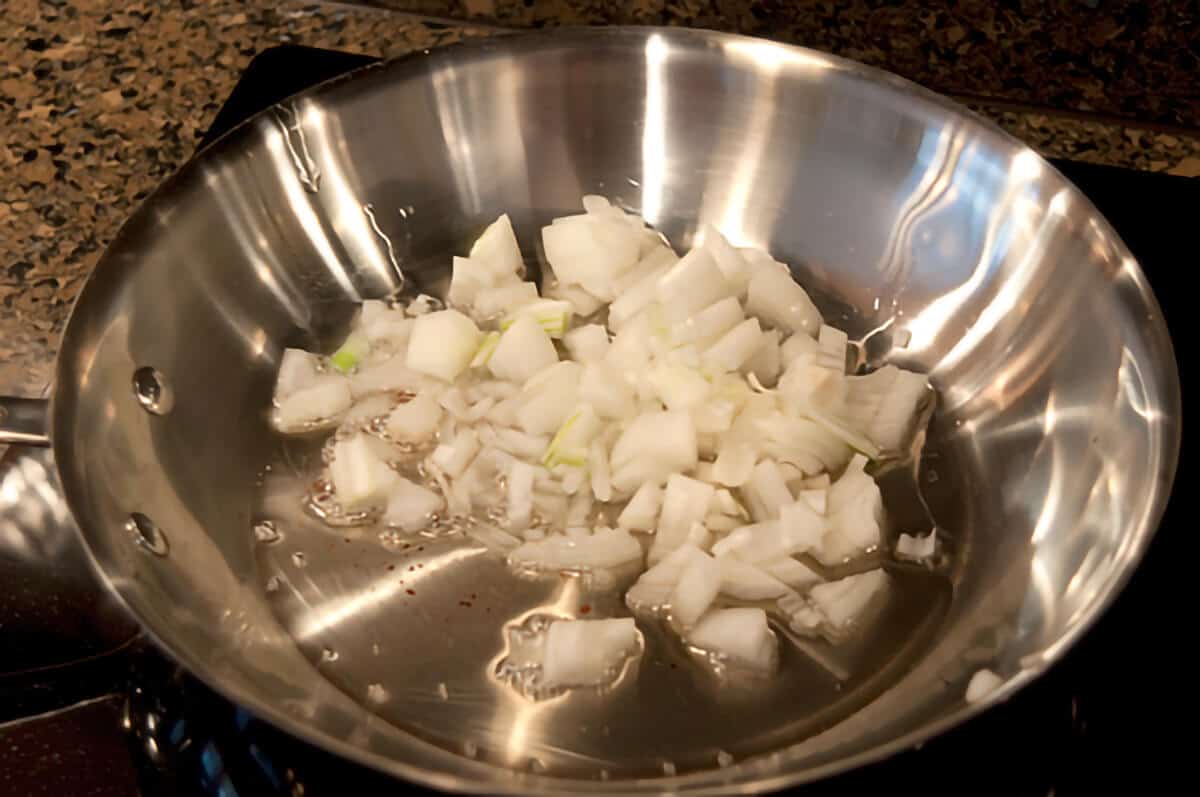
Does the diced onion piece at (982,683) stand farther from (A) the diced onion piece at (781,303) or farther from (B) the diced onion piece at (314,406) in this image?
(B) the diced onion piece at (314,406)

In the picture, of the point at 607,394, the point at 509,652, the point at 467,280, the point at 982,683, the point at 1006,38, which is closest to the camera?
the point at 982,683

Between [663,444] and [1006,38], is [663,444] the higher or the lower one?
the lower one

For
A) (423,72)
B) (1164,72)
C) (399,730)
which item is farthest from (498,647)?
(1164,72)

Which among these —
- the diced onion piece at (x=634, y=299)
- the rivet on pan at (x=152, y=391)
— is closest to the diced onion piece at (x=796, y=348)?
the diced onion piece at (x=634, y=299)

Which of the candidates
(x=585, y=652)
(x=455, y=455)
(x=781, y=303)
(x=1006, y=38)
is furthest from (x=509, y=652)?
(x=1006, y=38)

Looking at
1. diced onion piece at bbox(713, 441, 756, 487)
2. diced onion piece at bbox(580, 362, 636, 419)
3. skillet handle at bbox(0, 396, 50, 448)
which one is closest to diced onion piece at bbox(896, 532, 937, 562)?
diced onion piece at bbox(713, 441, 756, 487)

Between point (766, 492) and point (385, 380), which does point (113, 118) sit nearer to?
point (385, 380)
